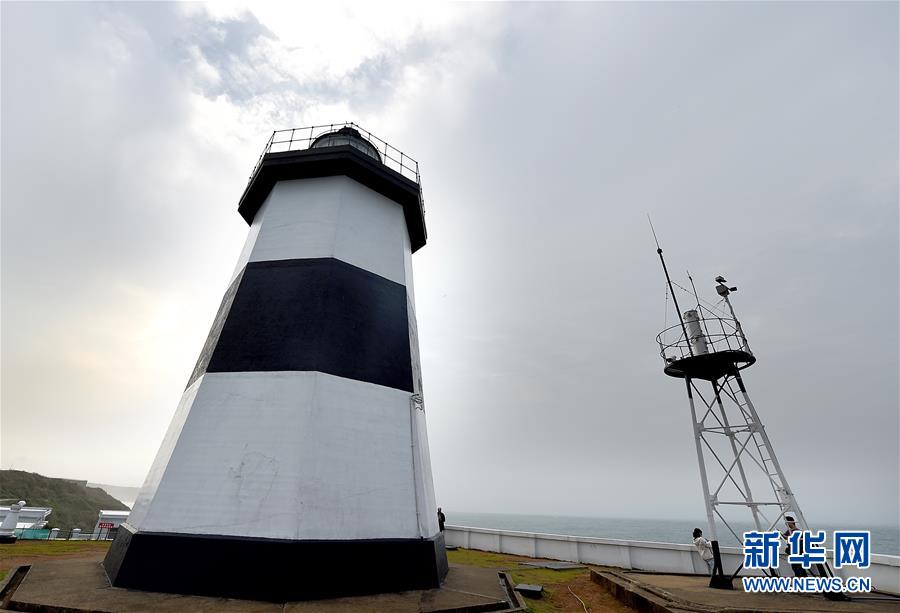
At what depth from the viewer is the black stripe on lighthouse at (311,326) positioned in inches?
377

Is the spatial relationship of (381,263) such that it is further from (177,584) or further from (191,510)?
(177,584)

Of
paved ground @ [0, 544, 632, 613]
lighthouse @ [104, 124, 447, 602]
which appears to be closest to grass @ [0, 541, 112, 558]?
paved ground @ [0, 544, 632, 613]

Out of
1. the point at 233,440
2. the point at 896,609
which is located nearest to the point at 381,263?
the point at 233,440

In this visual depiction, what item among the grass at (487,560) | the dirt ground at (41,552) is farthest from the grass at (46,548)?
the grass at (487,560)

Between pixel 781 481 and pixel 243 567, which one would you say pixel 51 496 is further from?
pixel 781 481

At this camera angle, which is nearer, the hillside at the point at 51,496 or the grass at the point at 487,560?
the grass at the point at 487,560

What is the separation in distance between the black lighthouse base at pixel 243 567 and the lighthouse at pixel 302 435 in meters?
0.02

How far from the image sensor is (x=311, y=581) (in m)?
7.35

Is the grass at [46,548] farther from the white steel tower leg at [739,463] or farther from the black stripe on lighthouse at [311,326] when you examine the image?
the white steel tower leg at [739,463]

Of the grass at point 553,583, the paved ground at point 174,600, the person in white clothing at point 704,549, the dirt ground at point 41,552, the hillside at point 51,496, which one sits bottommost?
the grass at point 553,583

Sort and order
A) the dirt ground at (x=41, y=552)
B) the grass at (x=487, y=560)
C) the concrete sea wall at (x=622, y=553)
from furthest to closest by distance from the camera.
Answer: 1. the grass at (x=487, y=560)
2. the concrete sea wall at (x=622, y=553)
3. the dirt ground at (x=41, y=552)

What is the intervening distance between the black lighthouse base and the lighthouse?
2 cm

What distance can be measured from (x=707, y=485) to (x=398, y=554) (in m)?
8.61

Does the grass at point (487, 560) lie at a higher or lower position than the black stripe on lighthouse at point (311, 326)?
lower
